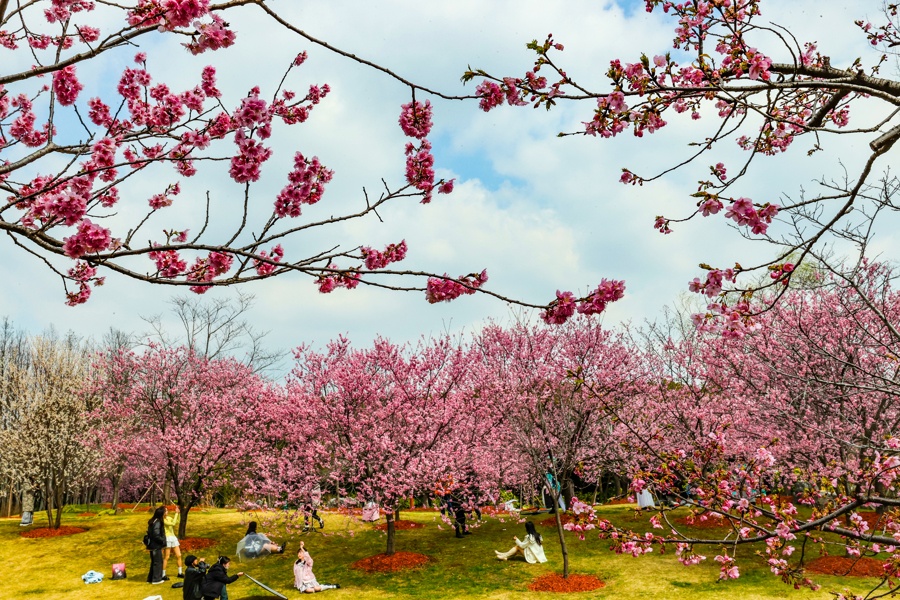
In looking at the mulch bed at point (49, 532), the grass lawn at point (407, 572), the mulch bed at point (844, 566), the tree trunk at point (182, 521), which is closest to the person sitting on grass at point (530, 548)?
the grass lawn at point (407, 572)

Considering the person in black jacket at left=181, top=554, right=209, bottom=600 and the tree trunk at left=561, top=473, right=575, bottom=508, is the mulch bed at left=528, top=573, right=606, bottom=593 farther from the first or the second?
the person in black jacket at left=181, top=554, right=209, bottom=600

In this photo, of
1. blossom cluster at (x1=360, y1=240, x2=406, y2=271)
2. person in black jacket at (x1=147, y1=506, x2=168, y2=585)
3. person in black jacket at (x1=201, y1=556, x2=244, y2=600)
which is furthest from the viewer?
person in black jacket at (x1=147, y1=506, x2=168, y2=585)

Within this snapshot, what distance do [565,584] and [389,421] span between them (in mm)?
6440

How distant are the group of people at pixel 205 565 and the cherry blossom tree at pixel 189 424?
1.92 meters

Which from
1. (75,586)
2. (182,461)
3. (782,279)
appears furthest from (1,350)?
Answer: (782,279)

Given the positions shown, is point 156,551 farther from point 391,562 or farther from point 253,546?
point 391,562

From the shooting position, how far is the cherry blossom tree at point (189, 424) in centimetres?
1891

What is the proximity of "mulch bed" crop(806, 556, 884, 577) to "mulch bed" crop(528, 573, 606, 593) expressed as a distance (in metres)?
4.75

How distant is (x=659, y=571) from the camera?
13.4 metres

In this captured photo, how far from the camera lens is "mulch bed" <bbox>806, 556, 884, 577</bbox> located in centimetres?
1198

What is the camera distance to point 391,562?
1493cm

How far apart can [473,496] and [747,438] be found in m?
8.30

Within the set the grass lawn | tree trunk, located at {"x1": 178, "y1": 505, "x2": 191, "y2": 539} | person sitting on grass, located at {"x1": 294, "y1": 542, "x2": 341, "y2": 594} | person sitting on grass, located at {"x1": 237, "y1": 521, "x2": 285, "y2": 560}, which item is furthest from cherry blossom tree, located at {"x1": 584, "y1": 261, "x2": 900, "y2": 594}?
tree trunk, located at {"x1": 178, "y1": 505, "x2": 191, "y2": 539}

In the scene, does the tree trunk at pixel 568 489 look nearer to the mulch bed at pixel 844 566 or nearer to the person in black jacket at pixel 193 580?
the mulch bed at pixel 844 566
